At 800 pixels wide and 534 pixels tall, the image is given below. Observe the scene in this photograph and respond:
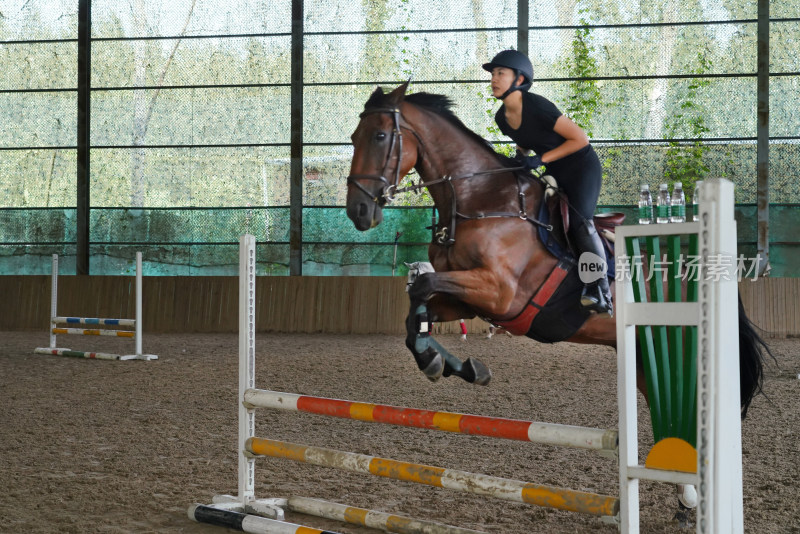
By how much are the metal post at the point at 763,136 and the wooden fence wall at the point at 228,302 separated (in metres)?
0.86

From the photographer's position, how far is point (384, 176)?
3.03 m

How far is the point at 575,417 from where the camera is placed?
4.92 m

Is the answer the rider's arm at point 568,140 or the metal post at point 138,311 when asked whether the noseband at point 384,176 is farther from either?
the metal post at point 138,311

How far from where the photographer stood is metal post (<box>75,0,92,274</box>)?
12250mm

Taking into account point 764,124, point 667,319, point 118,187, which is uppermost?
point 764,124

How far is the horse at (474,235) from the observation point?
2934mm

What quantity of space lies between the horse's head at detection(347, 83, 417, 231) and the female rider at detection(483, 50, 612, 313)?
415mm

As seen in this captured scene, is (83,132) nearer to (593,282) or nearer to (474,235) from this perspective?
(474,235)

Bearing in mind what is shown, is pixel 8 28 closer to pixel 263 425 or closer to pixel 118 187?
pixel 118 187

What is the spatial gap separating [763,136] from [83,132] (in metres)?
9.88

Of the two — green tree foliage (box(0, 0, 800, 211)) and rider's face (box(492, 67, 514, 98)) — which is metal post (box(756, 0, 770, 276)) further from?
rider's face (box(492, 67, 514, 98))

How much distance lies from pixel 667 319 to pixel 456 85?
33.6ft

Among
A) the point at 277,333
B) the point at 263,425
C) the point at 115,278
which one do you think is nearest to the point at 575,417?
the point at 263,425

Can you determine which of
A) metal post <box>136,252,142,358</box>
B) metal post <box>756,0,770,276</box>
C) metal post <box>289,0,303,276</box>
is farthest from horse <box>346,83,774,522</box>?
metal post <box>289,0,303,276</box>
